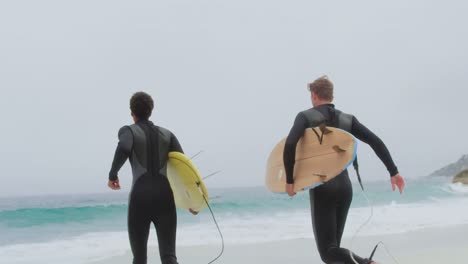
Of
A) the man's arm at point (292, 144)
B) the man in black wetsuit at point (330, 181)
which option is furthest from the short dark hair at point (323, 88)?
the man's arm at point (292, 144)

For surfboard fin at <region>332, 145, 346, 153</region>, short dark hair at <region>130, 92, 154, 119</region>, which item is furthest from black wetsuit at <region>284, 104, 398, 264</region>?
short dark hair at <region>130, 92, 154, 119</region>

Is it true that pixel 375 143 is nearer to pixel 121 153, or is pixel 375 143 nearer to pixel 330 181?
pixel 330 181

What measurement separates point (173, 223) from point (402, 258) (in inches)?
160

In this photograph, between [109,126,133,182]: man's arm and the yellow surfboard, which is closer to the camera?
[109,126,133,182]: man's arm

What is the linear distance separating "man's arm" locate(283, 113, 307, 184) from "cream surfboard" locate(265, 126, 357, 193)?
0.05 metres

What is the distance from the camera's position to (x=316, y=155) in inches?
132

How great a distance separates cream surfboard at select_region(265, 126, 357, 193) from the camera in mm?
3250

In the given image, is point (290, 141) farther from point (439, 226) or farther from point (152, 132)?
point (439, 226)

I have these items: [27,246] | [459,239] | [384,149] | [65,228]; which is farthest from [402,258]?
[65,228]

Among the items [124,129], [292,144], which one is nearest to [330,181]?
[292,144]

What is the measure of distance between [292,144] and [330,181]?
0.33 metres

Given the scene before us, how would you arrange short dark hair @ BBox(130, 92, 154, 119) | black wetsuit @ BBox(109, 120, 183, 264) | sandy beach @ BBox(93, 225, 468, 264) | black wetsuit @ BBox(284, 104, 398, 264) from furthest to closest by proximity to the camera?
sandy beach @ BBox(93, 225, 468, 264) < short dark hair @ BBox(130, 92, 154, 119) < black wetsuit @ BBox(109, 120, 183, 264) < black wetsuit @ BBox(284, 104, 398, 264)

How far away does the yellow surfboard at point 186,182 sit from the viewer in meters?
3.68

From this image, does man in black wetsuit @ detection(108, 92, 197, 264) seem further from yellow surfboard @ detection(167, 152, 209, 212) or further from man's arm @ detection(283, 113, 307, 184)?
man's arm @ detection(283, 113, 307, 184)
